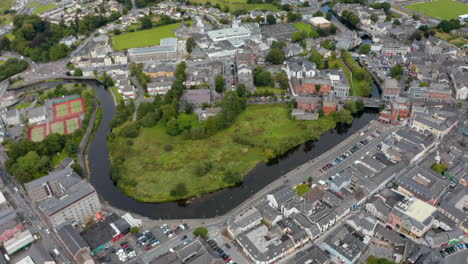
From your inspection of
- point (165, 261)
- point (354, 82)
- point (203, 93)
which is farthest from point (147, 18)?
point (165, 261)

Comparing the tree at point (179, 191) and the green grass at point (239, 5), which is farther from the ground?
the green grass at point (239, 5)

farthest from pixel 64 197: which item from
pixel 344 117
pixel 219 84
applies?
pixel 344 117

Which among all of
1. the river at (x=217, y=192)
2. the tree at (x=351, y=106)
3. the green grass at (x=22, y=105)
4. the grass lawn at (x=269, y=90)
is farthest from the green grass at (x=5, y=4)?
the tree at (x=351, y=106)

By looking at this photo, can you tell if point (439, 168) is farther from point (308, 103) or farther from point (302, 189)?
point (308, 103)

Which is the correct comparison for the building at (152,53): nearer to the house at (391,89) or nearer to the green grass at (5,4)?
the house at (391,89)

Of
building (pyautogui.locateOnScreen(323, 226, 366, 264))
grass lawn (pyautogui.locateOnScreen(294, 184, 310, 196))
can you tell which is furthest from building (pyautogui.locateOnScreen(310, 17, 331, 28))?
building (pyautogui.locateOnScreen(323, 226, 366, 264))

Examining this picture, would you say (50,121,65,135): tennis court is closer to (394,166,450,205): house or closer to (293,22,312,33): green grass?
(394,166,450,205): house
